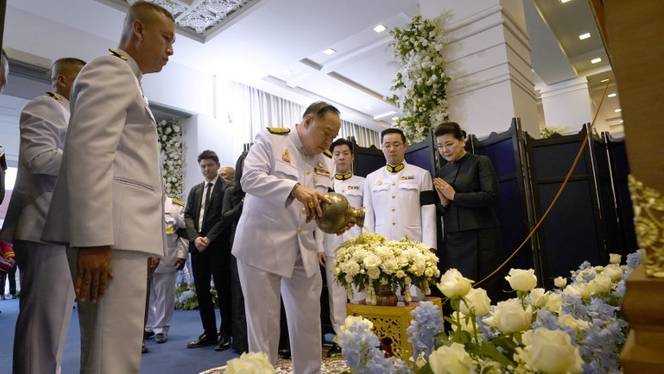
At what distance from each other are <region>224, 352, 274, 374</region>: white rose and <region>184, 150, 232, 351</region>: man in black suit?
3038 mm

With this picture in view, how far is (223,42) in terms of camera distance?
20.3 ft

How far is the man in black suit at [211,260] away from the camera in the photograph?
3.40m

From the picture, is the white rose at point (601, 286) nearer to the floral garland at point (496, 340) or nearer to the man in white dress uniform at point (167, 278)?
the floral garland at point (496, 340)

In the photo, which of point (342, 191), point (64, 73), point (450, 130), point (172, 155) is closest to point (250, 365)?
point (64, 73)

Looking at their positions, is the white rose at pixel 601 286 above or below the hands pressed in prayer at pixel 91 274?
below

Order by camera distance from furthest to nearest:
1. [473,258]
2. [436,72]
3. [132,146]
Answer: [436,72] < [473,258] < [132,146]

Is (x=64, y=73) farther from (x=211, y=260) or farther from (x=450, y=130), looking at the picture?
(x=450, y=130)

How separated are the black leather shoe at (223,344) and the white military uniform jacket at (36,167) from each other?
200cm

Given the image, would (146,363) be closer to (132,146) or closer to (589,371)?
(132,146)

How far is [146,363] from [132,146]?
2242 millimetres

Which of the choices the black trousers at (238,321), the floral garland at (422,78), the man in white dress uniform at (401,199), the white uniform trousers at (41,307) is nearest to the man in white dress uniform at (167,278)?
the black trousers at (238,321)

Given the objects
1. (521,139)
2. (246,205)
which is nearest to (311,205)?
(246,205)

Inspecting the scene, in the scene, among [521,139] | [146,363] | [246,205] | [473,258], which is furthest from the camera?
[521,139]

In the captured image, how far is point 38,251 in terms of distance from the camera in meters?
1.58
